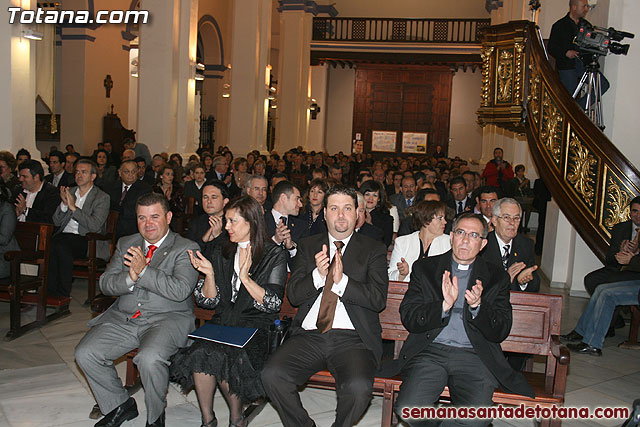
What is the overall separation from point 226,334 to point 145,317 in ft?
2.14

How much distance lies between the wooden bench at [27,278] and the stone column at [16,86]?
3.83 metres

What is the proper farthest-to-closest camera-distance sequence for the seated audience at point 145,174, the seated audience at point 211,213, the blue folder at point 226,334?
1. the seated audience at point 145,174
2. the seated audience at point 211,213
3. the blue folder at point 226,334

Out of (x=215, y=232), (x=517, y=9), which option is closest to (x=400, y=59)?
(x=517, y=9)

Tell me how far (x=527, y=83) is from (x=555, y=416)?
5.36 m

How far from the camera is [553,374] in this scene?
3.94m

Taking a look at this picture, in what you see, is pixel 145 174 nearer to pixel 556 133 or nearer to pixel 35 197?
pixel 35 197

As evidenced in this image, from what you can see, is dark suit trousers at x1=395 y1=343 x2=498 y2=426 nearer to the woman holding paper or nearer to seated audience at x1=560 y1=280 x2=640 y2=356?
the woman holding paper

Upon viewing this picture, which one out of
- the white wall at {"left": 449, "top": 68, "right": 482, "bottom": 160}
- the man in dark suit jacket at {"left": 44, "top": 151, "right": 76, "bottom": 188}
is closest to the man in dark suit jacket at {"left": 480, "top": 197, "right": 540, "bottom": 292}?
the man in dark suit jacket at {"left": 44, "top": 151, "right": 76, "bottom": 188}

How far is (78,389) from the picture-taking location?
15.1ft

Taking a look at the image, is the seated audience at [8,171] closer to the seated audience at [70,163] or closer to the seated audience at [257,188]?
the seated audience at [70,163]

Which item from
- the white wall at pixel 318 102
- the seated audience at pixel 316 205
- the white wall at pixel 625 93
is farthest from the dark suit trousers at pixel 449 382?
the white wall at pixel 318 102

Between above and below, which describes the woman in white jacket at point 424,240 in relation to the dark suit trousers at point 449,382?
above

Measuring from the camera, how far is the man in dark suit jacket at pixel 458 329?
12.0 ft

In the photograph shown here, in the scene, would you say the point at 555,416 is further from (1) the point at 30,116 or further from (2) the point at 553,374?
(1) the point at 30,116
